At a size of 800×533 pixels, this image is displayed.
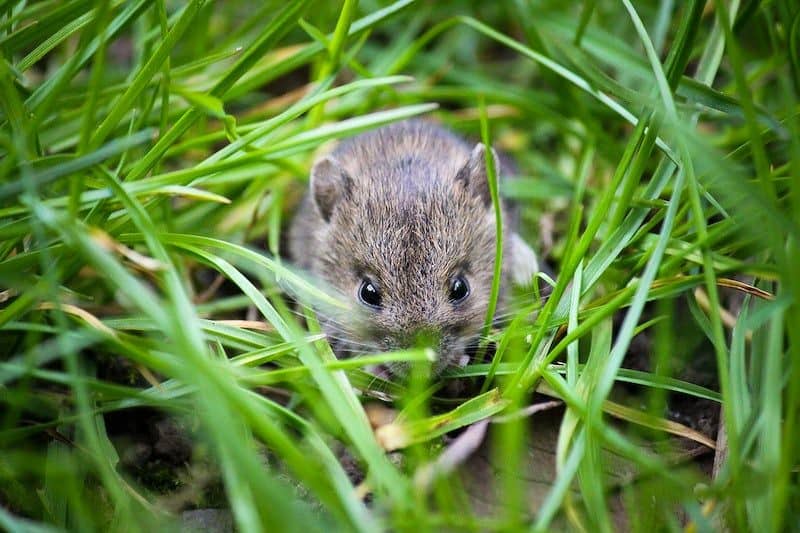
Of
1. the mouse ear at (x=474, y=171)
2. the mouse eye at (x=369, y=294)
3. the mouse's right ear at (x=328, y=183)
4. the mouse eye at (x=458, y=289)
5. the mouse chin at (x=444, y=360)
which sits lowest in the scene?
the mouse chin at (x=444, y=360)

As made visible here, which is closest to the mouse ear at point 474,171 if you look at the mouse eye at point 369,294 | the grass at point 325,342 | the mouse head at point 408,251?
the mouse head at point 408,251

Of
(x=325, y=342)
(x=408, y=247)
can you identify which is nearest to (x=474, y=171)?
(x=408, y=247)

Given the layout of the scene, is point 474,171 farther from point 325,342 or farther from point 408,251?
point 325,342

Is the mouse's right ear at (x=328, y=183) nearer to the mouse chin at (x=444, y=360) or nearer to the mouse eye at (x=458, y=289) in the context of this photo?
the mouse eye at (x=458, y=289)

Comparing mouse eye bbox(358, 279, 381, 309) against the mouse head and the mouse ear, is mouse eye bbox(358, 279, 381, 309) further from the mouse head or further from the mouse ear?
the mouse ear

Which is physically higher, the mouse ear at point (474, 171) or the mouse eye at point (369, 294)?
the mouse ear at point (474, 171)

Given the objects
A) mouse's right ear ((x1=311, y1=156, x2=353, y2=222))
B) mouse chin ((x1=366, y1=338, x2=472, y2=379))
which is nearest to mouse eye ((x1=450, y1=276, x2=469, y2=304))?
mouse chin ((x1=366, y1=338, x2=472, y2=379))

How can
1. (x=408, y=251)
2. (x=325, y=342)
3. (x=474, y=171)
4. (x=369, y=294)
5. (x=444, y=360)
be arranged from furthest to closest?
(x=474, y=171) < (x=369, y=294) < (x=408, y=251) < (x=444, y=360) < (x=325, y=342)
